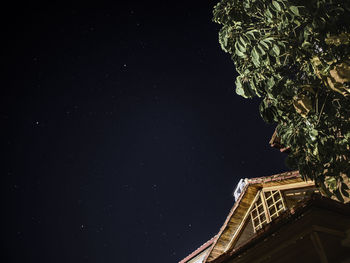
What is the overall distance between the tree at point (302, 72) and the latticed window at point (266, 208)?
5817mm

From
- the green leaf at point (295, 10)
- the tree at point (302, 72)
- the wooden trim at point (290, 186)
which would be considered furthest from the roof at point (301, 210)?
the green leaf at point (295, 10)

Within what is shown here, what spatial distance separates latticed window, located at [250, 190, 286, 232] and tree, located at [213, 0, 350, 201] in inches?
229

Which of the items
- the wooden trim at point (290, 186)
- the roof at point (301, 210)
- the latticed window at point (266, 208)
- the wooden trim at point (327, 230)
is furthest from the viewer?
the latticed window at point (266, 208)

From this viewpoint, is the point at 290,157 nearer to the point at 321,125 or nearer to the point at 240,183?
the point at 321,125

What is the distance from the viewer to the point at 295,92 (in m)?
4.53

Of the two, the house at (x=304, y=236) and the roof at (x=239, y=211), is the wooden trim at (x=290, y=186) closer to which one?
the roof at (x=239, y=211)

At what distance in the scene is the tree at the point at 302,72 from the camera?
3910 mm

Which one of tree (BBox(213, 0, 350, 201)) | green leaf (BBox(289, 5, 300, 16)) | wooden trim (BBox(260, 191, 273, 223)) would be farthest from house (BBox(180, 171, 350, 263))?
green leaf (BBox(289, 5, 300, 16))

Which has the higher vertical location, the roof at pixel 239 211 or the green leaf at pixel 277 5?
the green leaf at pixel 277 5

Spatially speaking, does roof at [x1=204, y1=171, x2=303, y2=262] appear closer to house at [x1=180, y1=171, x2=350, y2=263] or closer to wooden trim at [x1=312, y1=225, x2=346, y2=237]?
house at [x1=180, y1=171, x2=350, y2=263]

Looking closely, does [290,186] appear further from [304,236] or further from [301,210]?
[301,210]

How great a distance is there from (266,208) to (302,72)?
6.80m

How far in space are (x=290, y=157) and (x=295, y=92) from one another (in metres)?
1.05

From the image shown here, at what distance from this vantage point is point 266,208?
10320 mm
